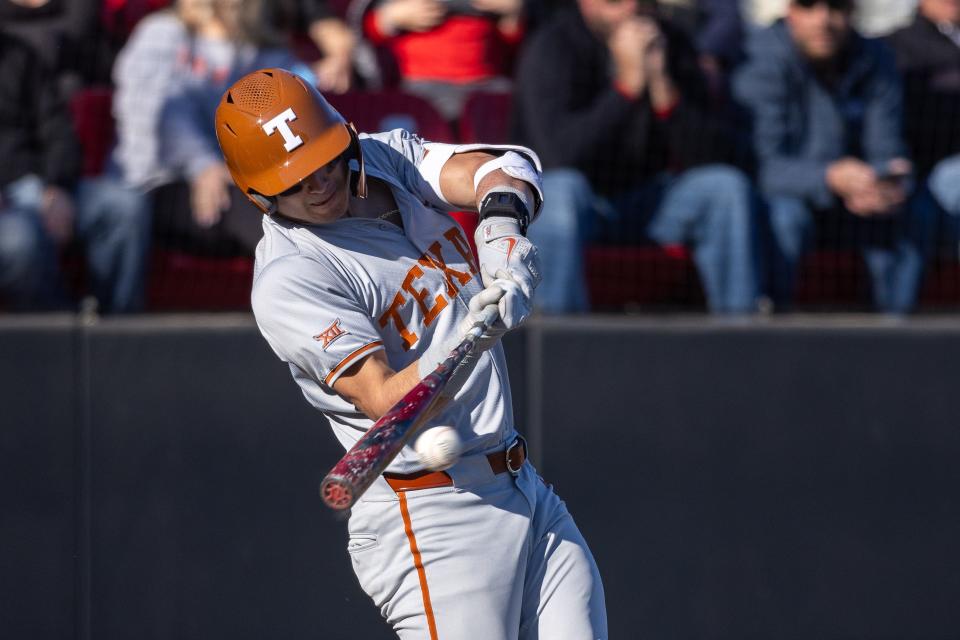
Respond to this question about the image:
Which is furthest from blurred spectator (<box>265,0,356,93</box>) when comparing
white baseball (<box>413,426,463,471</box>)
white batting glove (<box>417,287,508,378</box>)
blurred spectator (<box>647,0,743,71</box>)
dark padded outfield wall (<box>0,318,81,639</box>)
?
white baseball (<box>413,426,463,471</box>)

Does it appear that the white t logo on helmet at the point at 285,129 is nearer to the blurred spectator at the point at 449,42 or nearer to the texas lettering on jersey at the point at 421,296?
the texas lettering on jersey at the point at 421,296

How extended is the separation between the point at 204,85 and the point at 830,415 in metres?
2.52

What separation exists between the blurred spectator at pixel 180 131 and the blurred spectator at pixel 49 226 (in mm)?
144

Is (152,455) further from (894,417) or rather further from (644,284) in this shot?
(894,417)

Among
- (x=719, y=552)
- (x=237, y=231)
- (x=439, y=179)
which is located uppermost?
(x=439, y=179)

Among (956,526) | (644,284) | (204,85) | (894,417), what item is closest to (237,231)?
(204,85)

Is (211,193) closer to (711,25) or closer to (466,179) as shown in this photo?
(466,179)

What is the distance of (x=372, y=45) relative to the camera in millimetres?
4969

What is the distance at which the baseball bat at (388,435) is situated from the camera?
1.98 metres

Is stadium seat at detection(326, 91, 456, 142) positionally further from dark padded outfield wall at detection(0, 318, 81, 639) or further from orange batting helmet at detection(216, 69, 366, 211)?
orange batting helmet at detection(216, 69, 366, 211)

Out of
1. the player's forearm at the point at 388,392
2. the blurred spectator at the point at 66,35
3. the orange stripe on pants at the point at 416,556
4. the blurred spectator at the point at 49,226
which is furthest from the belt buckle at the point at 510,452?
the blurred spectator at the point at 66,35

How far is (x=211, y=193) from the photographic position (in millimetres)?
4418

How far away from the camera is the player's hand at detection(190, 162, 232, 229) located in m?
4.42

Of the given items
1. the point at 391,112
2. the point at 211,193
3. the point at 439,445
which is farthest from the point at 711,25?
the point at 439,445
